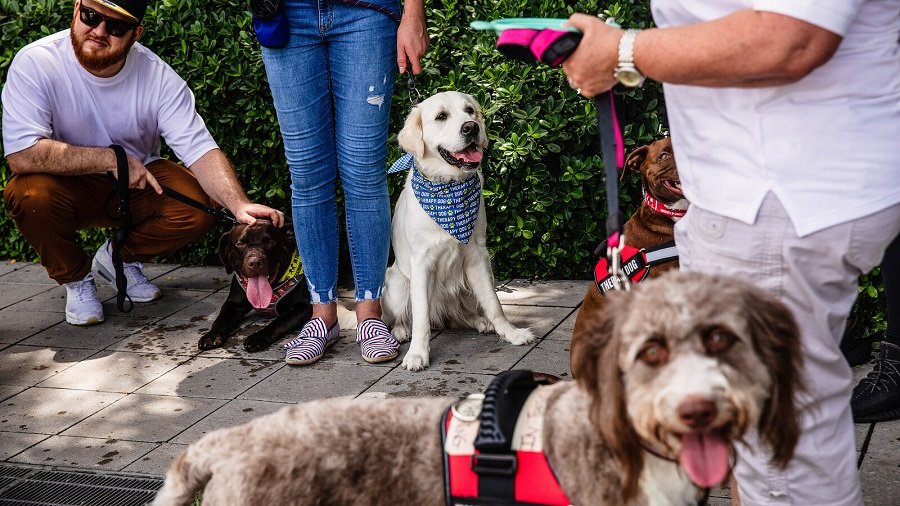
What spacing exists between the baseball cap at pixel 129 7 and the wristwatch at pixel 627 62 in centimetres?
435

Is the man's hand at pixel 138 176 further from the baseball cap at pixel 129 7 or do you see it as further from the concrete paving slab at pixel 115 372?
the concrete paving slab at pixel 115 372

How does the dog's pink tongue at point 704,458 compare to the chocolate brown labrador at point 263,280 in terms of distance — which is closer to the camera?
the dog's pink tongue at point 704,458

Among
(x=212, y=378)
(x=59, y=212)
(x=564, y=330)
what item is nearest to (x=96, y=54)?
(x=59, y=212)

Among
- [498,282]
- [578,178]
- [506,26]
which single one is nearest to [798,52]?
[506,26]

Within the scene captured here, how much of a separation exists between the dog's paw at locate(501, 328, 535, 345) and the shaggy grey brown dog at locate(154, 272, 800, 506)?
3.15 m

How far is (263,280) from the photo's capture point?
6086 mm

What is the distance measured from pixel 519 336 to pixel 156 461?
2.14 metres

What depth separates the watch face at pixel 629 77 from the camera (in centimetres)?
223

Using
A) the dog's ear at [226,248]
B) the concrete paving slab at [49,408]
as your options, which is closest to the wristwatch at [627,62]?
the concrete paving slab at [49,408]

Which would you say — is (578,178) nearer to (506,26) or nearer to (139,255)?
(139,255)

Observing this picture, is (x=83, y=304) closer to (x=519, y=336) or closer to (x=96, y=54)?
(x=96, y=54)

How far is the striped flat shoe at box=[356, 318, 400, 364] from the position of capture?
5.34 meters

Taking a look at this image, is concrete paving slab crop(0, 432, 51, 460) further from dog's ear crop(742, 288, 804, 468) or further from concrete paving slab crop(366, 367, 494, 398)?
dog's ear crop(742, 288, 804, 468)

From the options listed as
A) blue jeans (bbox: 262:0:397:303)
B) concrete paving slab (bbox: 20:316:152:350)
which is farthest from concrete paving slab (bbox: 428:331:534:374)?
concrete paving slab (bbox: 20:316:152:350)
